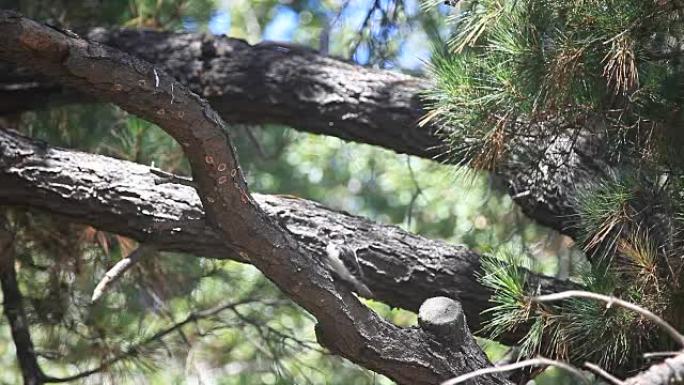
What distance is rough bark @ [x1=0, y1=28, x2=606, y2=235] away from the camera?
2.52 metres

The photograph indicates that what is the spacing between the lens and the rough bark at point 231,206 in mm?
1709

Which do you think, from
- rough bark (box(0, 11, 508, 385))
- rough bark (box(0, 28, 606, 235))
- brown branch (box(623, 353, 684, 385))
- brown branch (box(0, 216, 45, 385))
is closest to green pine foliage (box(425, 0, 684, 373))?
rough bark (box(0, 11, 508, 385))

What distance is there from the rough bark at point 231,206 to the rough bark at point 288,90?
2.11 feet

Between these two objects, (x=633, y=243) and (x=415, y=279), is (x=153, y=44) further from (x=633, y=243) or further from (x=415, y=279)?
(x=633, y=243)

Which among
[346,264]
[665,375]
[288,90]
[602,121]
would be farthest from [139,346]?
[665,375]

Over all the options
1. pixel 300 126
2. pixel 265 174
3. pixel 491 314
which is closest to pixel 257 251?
pixel 491 314

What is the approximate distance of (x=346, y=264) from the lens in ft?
7.00

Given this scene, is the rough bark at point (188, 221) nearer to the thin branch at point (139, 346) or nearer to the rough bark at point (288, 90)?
the rough bark at point (288, 90)

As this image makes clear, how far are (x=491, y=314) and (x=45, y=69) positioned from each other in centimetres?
99

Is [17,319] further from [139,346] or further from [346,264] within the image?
[346,264]

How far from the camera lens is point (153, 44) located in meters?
2.75

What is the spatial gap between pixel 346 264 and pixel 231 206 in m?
0.41

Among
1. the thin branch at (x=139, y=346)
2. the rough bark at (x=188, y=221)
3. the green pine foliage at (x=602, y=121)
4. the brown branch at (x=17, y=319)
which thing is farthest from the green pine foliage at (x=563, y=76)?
the brown branch at (x=17, y=319)

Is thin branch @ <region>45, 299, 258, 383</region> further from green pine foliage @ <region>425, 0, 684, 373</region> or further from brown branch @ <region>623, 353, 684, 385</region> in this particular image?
brown branch @ <region>623, 353, 684, 385</region>
